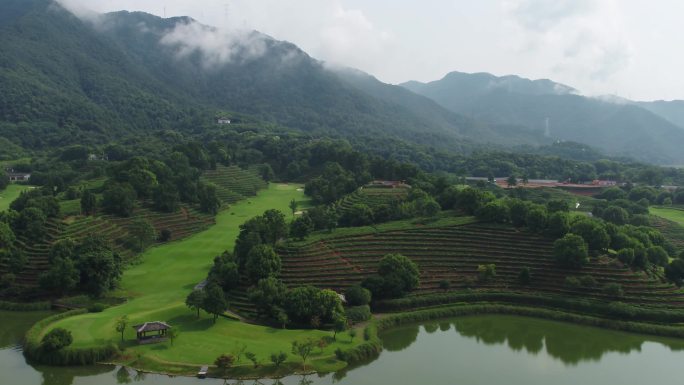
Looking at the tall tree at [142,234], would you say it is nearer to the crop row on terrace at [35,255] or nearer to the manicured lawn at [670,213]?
the crop row on terrace at [35,255]

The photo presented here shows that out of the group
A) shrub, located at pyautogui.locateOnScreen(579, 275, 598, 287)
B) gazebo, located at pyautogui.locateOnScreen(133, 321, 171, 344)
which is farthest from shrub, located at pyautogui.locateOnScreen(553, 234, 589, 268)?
gazebo, located at pyautogui.locateOnScreen(133, 321, 171, 344)

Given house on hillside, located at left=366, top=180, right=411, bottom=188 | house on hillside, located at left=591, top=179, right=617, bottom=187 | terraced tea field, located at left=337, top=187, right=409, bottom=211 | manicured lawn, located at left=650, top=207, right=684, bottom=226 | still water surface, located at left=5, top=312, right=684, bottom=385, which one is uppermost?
house on hillside, located at left=591, top=179, right=617, bottom=187

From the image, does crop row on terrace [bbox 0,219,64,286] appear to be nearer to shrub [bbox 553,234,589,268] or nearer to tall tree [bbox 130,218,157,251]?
tall tree [bbox 130,218,157,251]

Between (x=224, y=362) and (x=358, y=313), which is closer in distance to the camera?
(x=224, y=362)

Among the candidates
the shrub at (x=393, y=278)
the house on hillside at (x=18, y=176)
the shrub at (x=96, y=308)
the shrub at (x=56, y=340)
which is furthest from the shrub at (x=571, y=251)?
the house on hillside at (x=18, y=176)

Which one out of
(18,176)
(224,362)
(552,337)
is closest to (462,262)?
(552,337)

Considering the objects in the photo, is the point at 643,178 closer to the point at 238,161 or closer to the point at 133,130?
→ the point at 238,161

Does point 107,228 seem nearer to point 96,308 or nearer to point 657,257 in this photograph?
point 96,308
